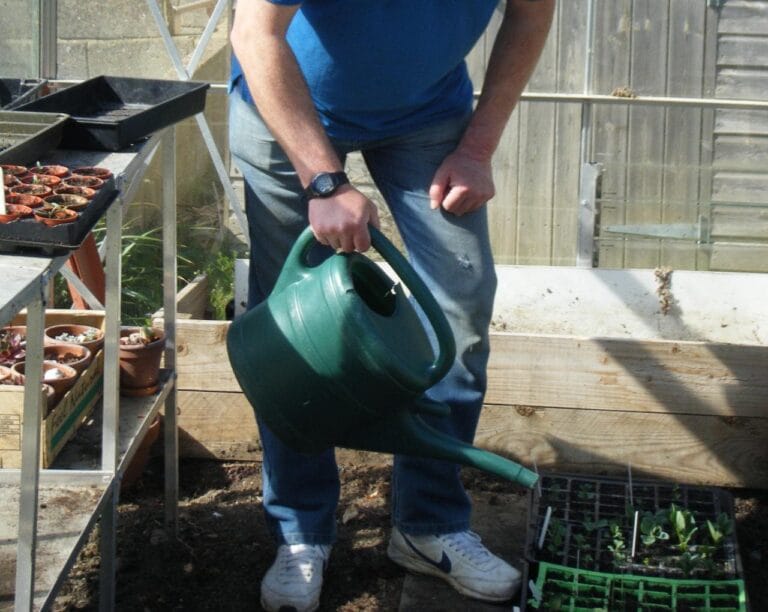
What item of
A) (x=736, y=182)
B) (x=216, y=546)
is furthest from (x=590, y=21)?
Answer: (x=216, y=546)

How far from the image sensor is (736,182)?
15.4 ft

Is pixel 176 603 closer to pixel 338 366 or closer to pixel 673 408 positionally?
pixel 338 366

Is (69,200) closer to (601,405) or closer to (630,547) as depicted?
(630,547)

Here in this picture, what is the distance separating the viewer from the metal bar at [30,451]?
1.52 metres

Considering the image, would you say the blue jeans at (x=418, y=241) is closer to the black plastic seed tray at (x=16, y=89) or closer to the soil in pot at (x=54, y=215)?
the soil in pot at (x=54, y=215)

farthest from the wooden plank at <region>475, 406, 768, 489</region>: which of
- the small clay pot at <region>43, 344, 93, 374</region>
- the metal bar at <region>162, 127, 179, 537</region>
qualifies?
the small clay pot at <region>43, 344, 93, 374</region>

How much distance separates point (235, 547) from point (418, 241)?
2.96 ft

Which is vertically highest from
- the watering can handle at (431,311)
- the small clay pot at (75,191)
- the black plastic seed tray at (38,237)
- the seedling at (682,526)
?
the small clay pot at (75,191)

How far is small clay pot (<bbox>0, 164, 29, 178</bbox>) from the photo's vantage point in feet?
6.15

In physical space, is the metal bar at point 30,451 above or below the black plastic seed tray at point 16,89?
below

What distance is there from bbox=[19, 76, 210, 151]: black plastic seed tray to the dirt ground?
99 cm

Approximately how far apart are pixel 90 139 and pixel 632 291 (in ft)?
6.63

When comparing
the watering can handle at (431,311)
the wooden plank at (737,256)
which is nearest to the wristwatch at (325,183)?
the watering can handle at (431,311)

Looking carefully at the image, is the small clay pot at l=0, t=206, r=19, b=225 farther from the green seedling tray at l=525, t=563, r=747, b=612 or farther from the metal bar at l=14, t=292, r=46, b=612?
the green seedling tray at l=525, t=563, r=747, b=612
